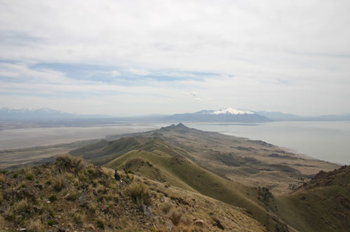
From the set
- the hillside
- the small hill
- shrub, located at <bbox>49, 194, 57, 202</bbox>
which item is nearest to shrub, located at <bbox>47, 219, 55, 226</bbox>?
the small hill

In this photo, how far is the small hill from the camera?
8641 millimetres

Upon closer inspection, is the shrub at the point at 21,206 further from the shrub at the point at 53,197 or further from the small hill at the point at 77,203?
the shrub at the point at 53,197

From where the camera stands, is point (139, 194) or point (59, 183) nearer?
point (59, 183)

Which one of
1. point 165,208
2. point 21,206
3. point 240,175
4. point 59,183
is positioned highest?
point 59,183

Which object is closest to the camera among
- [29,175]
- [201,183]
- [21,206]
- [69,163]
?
[21,206]

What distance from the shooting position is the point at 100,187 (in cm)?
1246

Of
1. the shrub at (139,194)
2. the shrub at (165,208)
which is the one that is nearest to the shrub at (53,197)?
→ the shrub at (139,194)

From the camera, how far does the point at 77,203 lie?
10445 mm

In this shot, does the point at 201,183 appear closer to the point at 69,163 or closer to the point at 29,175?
the point at 69,163

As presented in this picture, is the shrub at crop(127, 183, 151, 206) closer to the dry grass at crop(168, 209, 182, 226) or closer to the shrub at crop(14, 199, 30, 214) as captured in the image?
the dry grass at crop(168, 209, 182, 226)

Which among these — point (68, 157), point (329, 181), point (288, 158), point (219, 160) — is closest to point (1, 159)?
point (219, 160)

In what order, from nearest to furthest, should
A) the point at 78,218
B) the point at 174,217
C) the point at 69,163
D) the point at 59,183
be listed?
1. the point at 78,218
2. the point at 59,183
3. the point at 174,217
4. the point at 69,163

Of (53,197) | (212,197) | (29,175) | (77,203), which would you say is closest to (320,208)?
(212,197)

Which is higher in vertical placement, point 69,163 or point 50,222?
point 69,163
